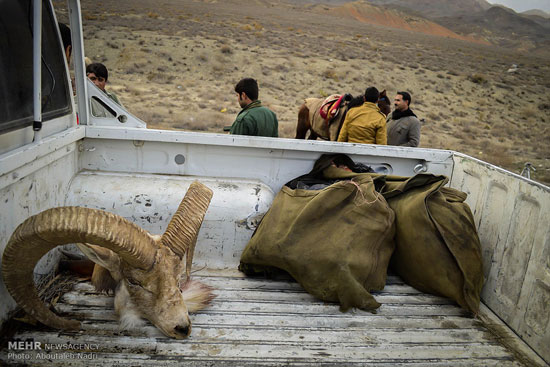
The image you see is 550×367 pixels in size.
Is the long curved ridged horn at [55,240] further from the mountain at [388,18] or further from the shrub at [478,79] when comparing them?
the mountain at [388,18]

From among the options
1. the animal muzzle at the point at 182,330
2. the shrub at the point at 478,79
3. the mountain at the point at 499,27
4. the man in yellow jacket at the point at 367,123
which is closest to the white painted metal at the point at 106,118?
the animal muzzle at the point at 182,330

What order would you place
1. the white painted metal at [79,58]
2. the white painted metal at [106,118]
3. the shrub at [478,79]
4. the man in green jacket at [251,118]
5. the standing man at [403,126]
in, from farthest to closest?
the shrub at [478,79]
the standing man at [403,126]
the man in green jacket at [251,118]
the white painted metal at [106,118]
the white painted metal at [79,58]

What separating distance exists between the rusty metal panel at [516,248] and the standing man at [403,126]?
3030 mm

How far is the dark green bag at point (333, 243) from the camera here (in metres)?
3.06

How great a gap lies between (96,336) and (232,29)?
124ft

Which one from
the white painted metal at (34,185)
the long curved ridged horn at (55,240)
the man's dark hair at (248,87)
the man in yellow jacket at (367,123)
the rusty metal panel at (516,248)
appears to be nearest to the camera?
the long curved ridged horn at (55,240)

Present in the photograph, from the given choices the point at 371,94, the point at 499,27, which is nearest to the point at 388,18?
the point at 499,27

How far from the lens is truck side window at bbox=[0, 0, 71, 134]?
95.0 inches

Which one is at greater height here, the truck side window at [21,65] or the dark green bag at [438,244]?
the truck side window at [21,65]

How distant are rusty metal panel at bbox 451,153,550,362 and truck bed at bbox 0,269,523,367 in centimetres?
25

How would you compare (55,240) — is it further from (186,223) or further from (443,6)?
(443,6)

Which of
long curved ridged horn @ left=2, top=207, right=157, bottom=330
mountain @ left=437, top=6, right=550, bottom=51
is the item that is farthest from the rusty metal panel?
mountain @ left=437, top=6, right=550, bottom=51

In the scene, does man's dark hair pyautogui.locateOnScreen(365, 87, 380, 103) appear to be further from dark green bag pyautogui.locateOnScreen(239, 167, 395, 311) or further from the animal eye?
the animal eye

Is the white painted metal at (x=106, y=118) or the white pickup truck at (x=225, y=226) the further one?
the white painted metal at (x=106, y=118)
